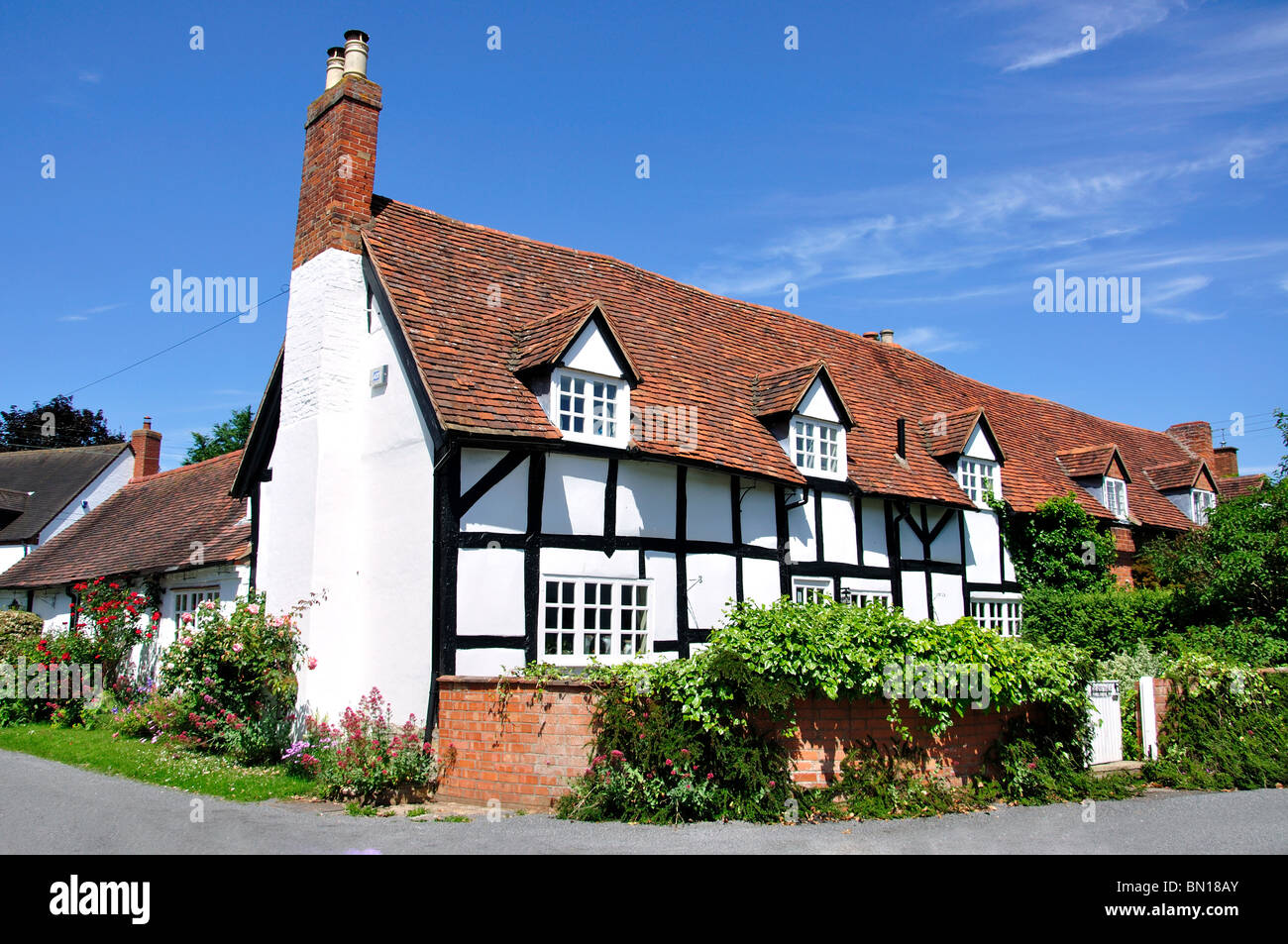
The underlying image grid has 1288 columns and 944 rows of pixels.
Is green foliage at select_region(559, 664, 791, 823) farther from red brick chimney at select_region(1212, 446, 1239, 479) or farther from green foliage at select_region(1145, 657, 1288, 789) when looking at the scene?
red brick chimney at select_region(1212, 446, 1239, 479)

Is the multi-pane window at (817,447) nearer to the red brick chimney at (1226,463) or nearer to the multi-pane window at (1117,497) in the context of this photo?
the multi-pane window at (1117,497)

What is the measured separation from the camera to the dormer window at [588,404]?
528 inches

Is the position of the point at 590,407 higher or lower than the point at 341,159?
lower

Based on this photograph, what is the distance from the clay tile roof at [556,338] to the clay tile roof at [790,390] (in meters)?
3.49

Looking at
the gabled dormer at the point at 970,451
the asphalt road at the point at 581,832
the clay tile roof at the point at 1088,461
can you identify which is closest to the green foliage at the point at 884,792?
the asphalt road at the point at 581,832

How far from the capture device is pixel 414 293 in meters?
13.9

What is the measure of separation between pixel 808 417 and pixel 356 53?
374 inches

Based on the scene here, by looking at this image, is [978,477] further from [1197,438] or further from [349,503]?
[1197,438]

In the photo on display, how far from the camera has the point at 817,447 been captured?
16922 millimetres

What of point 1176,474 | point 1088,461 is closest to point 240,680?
point 1088,461

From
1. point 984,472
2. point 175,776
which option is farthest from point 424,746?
point 984,472
